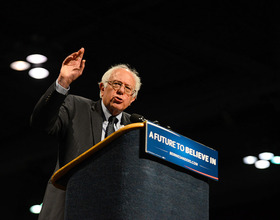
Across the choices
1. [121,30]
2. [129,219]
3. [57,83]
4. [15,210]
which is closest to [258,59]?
[121,30]

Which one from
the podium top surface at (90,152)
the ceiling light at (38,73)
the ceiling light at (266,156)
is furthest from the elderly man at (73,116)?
the ceiling light at (266,156)

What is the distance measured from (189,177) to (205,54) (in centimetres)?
415

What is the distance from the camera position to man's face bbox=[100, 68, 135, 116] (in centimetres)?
235

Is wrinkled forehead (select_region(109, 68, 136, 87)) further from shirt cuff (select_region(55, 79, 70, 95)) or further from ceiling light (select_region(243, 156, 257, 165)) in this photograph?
ceiling light (select_region(243, 156, 257, 165))

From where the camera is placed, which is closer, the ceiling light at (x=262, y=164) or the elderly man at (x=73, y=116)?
the elderly man at (x=73, y=116)

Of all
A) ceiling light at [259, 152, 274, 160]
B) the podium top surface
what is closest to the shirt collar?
the podium top surface

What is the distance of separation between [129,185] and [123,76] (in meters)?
1.09

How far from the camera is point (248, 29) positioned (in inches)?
211

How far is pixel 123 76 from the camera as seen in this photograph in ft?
8.25

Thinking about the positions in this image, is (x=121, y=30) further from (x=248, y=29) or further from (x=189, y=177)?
(x=189, y=177)

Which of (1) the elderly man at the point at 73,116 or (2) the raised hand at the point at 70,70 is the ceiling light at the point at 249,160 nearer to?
(1) the elderly man at the point at 73,116

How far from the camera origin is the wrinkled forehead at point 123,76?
2.50 metres

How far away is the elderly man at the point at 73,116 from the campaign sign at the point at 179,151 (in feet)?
1.69

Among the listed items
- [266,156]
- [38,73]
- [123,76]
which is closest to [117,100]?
[123,76]
